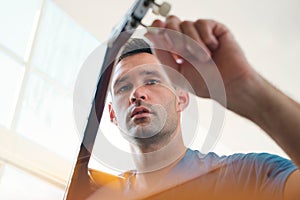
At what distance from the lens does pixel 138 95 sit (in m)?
0.40

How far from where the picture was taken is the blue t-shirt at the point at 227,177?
325mm

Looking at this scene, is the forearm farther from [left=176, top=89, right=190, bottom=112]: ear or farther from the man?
[left=176, top=89, right=190, bottom=112]: ear

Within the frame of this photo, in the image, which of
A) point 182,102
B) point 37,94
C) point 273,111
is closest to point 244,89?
point 273,111

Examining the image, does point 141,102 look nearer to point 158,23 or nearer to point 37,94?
→ point 158,23

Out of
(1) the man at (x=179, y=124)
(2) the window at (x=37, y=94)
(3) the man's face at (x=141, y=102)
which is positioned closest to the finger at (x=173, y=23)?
(1) the man at (x=179, y=124)

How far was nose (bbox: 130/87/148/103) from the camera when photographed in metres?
0.40

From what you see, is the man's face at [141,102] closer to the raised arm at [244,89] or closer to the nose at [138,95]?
the nose at [138,95]

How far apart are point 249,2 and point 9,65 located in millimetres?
990

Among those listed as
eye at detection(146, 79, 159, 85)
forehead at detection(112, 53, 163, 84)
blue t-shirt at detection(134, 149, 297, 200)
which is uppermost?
forehead at detection(112, 53, 163, 84)

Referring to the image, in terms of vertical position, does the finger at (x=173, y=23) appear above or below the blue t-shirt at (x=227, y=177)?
above

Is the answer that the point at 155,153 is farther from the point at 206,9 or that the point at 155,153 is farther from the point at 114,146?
the point at 206,9

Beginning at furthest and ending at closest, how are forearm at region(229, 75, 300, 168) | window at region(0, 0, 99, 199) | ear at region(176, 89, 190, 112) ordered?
window at region(0, 0, 99, 199)
ear at region(176, 89, 190, 112)
forearm at region(229, 75, 300, 168)

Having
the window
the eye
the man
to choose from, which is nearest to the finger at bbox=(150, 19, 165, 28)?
the man

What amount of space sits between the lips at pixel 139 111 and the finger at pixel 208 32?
5.4 inches
